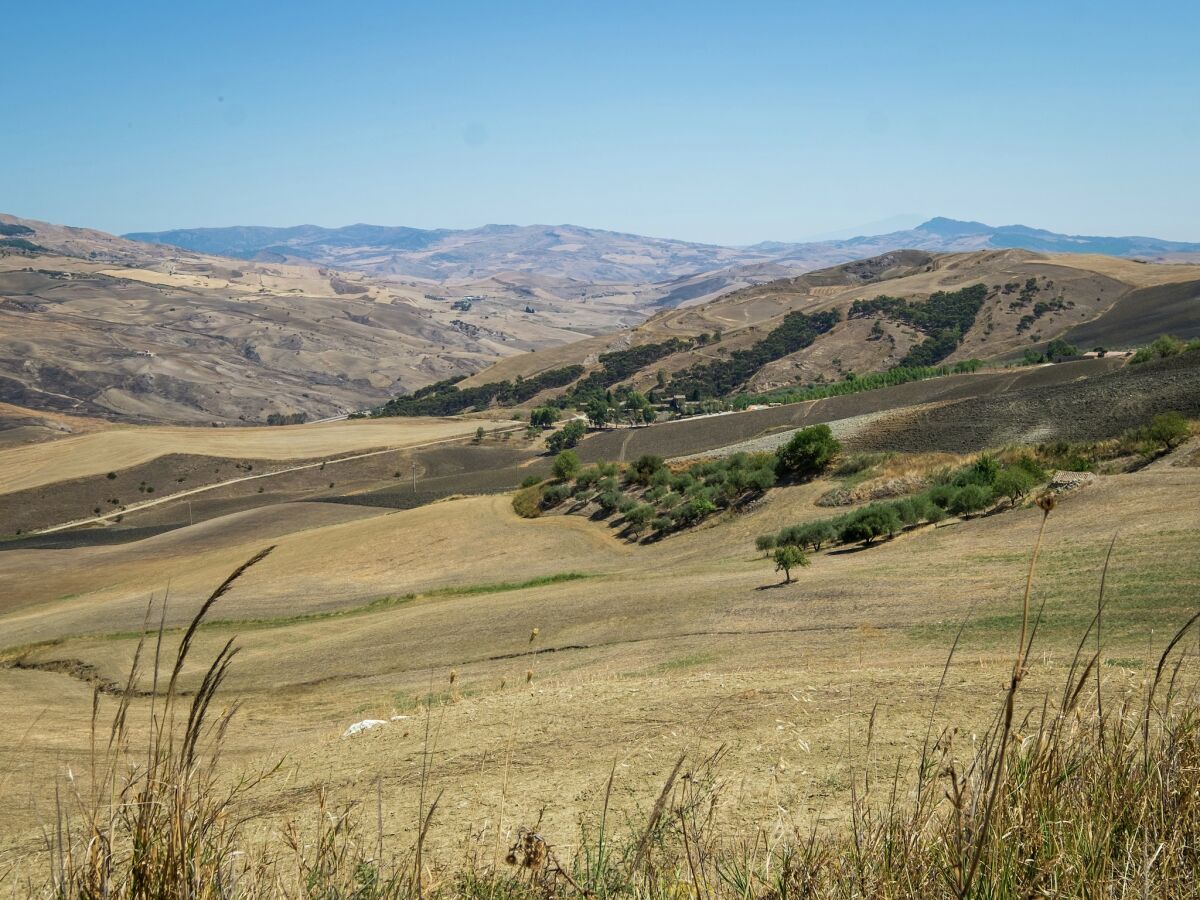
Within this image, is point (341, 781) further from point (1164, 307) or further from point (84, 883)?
point (1164, 307)

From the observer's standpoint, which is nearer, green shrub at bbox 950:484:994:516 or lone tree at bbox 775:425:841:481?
green shrub at bbox 950:484:994:516

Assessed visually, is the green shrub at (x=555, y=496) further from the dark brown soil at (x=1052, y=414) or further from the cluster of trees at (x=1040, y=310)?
the cluster of trees at (x=1040, y=310)

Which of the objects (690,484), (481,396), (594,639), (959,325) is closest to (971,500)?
(594,639)

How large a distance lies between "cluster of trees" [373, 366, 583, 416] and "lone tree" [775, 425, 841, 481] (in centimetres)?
10834

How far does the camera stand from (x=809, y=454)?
155 ft

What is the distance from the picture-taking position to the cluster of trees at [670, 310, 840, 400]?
143125 mm

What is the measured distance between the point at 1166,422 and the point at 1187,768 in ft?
121

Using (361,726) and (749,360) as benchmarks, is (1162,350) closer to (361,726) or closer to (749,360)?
(361,726)

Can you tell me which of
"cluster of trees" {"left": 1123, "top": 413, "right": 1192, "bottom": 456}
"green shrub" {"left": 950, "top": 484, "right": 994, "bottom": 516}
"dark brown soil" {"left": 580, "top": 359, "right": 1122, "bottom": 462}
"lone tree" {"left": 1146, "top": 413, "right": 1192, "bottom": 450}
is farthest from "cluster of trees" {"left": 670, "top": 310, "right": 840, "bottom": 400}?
"green shrub" {"left": 950, "top": 484, "right": 994, "bottom": 516}

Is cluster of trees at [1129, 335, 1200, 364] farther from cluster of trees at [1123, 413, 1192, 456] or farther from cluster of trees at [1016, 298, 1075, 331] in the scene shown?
cluster of trees at [1016, 298, 1075, 331]

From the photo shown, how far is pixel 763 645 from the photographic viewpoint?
19984mm

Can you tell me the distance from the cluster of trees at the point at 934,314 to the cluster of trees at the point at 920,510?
10359 centimetres

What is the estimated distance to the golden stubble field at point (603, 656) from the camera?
1052cm

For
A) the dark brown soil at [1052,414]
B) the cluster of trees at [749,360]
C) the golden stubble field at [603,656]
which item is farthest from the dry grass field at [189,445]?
the dark brown soil at [1052,414]
